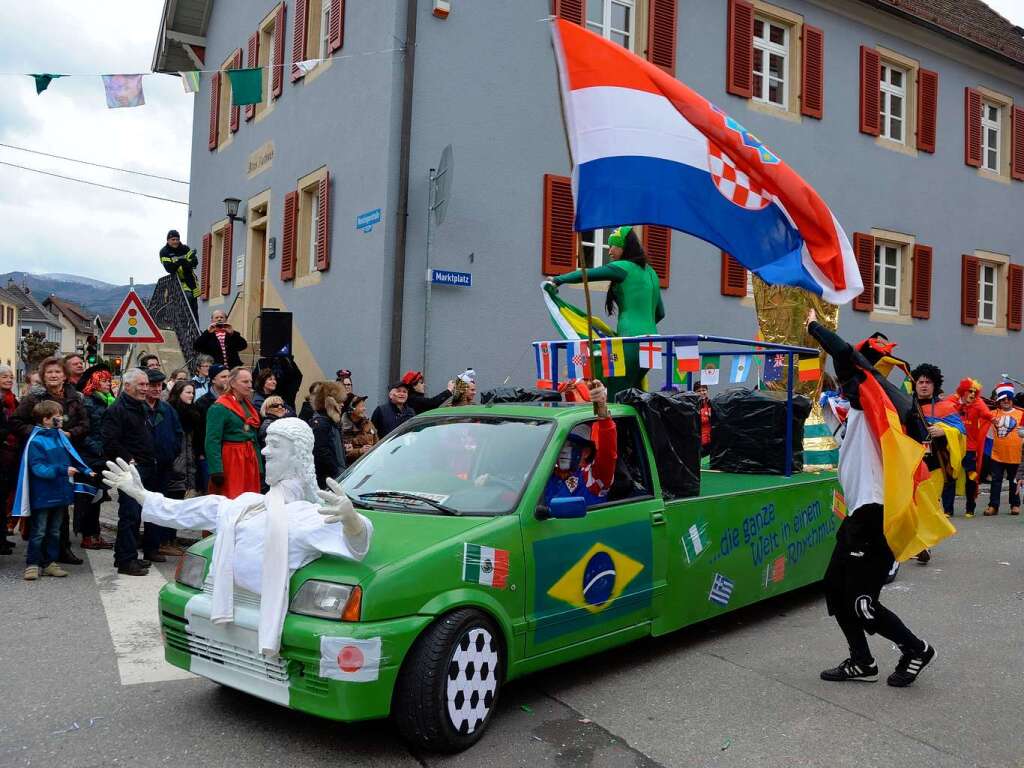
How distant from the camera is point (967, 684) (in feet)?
17.0

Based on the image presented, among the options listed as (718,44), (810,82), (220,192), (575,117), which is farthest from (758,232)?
(220,192)

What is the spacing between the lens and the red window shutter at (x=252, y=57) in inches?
714

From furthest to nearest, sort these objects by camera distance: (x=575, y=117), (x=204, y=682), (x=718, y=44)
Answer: (x=718, y=44)
(x=575, y=117)
(x=204, y=682)

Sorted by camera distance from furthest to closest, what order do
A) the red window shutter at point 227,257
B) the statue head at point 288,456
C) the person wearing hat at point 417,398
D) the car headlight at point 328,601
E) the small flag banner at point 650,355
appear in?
the red window shutter at point 227,257
the person wearing hat at point 417,398
the small flag banner at point 650,355
the statue head at point 288,456
the car headlight at point 328,601

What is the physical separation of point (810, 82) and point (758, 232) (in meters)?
11.8

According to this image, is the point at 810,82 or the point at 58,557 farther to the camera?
the point at 810,82

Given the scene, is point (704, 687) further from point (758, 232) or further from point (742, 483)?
A: point (758, 232)

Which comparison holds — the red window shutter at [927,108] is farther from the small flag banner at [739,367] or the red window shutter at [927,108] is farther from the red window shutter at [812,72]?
the small flag banner at [739,367]

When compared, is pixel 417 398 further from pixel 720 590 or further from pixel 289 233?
pixel 289 233

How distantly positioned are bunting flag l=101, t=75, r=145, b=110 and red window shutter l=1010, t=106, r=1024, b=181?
18572mm

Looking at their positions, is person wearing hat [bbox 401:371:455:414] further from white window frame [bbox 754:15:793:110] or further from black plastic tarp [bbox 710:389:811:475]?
white window frame [bbox 754:15:793:110]

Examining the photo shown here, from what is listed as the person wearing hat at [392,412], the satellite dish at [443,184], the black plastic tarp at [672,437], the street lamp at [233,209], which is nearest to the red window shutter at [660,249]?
the satellite dish at [443,184]

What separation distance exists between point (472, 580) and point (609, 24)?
1218 centimetres

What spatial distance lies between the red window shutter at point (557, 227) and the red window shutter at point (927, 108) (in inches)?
364
